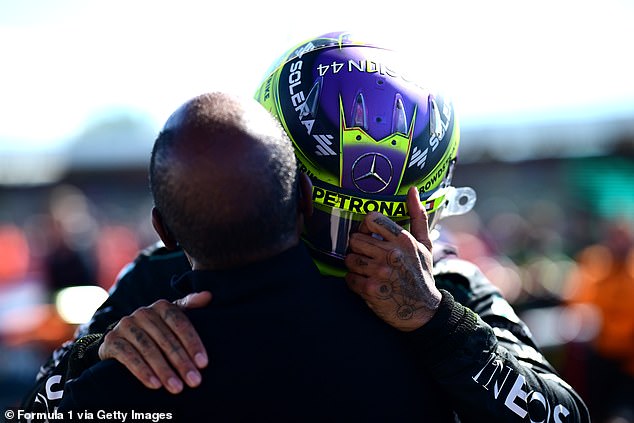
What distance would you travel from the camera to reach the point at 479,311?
229 cm

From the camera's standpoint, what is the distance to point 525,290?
1020 centimetres

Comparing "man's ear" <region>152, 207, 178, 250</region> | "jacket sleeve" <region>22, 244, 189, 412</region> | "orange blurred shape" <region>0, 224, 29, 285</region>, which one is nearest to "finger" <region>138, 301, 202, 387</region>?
"man's ear" <region>152, 207, 178, 250</region>

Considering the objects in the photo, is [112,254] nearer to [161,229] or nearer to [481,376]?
[161,229]

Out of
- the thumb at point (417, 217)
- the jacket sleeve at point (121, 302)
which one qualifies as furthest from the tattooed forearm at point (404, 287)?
the jacket sleeve at point (121, 302)

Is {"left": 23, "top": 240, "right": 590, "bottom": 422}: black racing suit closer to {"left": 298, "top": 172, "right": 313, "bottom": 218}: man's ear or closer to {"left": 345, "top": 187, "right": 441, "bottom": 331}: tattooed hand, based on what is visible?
{"left": 345, "top": 187, "right": 441, "bottom": 331}: tattooed hand

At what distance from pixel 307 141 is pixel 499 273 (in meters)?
8.63

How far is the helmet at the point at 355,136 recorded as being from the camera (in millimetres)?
2033

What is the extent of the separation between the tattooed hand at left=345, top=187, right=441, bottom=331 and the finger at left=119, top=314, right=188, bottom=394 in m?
0.46

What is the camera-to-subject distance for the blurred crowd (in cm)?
689

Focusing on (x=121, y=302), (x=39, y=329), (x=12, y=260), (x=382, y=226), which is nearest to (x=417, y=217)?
(x=382, y=226)

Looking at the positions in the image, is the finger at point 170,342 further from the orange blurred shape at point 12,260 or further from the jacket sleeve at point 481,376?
the orange blurred shape at point 12,260

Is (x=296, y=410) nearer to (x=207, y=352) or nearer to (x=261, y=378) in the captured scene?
(x=261, y=378)

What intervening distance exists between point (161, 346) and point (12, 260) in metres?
9.77

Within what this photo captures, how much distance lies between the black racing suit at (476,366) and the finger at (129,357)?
0.14 m
